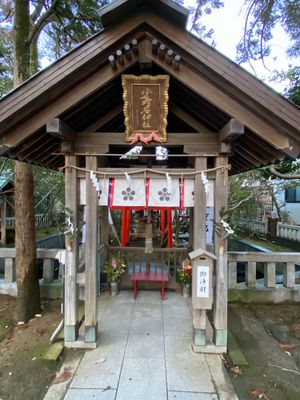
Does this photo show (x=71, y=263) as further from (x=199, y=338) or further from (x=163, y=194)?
(x=199, y=338)

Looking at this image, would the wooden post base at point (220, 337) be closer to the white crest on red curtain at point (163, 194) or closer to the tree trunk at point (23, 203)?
the white crest on red curtain at point (163, 194)

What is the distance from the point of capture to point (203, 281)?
390 centimetres

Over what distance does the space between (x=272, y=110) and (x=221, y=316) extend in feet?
10.3

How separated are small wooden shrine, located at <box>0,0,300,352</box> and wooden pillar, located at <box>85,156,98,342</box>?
0.02m

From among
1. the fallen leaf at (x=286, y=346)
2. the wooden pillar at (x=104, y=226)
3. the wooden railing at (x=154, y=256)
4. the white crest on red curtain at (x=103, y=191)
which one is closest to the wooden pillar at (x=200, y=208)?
the white crest on red curtain at (x=103, y=191)

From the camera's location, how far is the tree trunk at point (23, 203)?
17.2 ft

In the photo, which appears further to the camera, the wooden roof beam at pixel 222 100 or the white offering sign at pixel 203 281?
the white offering sign at pixel 203 281

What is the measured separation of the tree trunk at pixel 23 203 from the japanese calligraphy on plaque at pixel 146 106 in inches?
108

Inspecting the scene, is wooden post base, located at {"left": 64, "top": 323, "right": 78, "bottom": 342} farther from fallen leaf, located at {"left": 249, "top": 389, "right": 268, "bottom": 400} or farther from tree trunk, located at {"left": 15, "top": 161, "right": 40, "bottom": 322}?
fallen leaf, located at {"left": 249, "top": 389, "right": 268, "bottom": 400}

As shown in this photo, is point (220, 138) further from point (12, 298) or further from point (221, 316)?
point (12, 298)

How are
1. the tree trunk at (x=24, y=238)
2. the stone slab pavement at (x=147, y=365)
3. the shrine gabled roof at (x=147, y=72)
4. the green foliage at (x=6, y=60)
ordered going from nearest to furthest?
the stone slab pavement at (x=147, y=365) < the shrine gabled roof at (x=147, y=72) < the tree trunk at (x=24, y=238) < the green foliage at (x=6, y=60)

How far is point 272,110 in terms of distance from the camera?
332 cm

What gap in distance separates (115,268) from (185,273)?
1773mm

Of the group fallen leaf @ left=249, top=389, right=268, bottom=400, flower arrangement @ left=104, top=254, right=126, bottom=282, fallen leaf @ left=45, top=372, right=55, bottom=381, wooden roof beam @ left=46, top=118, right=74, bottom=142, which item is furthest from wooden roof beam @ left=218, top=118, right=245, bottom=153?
fallen leaf @ left=45, top=372, right=55, bottom=381
